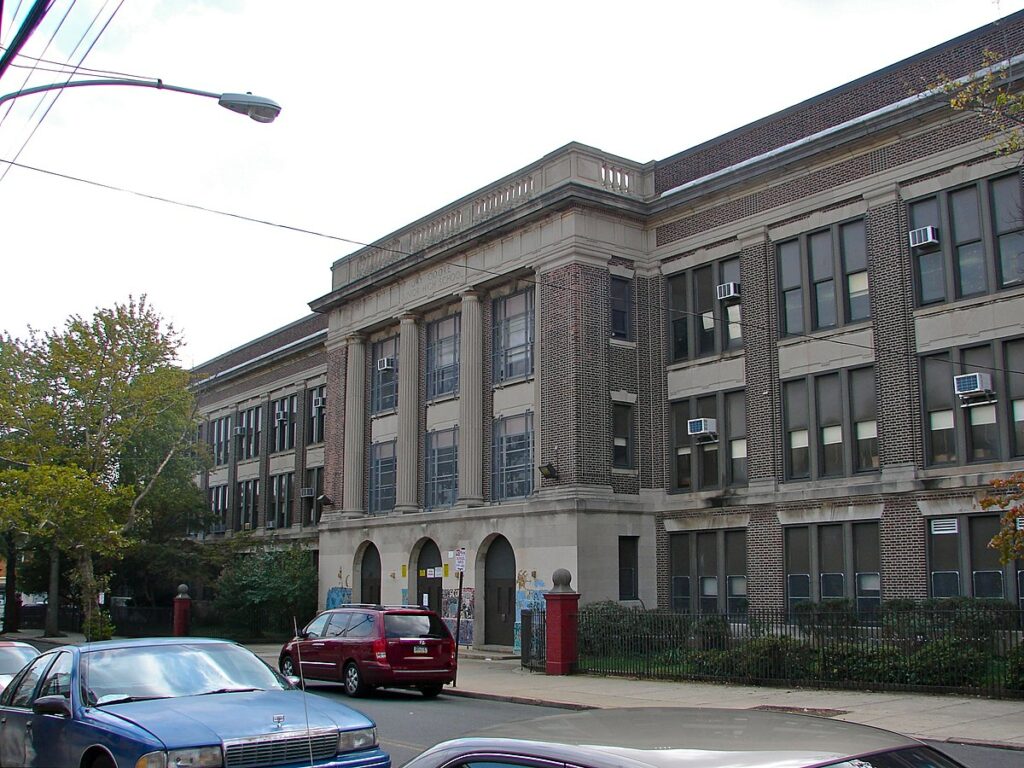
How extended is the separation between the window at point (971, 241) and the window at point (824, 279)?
64.8 inches

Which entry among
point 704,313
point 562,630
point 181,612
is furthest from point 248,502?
point 562,630

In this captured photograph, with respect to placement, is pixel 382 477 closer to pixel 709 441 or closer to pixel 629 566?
pixel 629 566

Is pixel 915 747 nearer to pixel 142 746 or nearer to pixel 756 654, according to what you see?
pixel 142 746

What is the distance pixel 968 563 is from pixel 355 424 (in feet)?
75.3

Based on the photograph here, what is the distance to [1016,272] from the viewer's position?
23484mm

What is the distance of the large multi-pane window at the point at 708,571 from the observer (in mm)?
28828

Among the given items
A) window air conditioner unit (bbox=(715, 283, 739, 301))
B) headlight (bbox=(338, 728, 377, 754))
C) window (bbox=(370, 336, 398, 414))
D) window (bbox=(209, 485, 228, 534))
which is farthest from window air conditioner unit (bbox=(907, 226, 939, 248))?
window (bbox=(209, 485, 228, 534))

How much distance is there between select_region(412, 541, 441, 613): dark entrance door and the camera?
3525 cm

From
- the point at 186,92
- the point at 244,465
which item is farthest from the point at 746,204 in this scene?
the point at 244,465

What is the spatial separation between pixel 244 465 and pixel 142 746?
47138mm

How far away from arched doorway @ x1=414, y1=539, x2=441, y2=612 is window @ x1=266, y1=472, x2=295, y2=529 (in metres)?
14.2

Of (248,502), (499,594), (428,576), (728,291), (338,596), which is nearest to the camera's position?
(728,291)

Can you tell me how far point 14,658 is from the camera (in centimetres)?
1288

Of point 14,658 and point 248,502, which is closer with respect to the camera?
point 14,658
